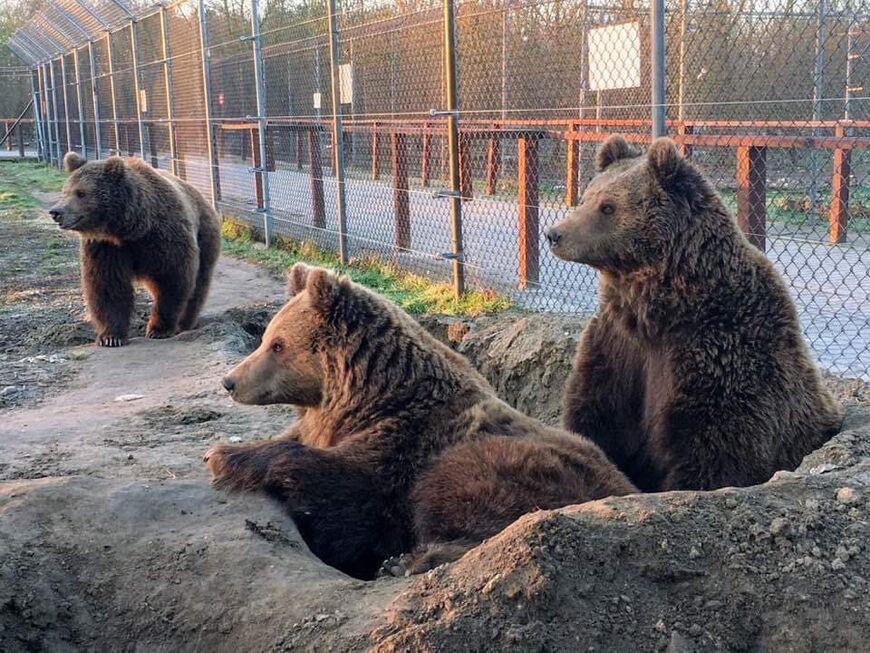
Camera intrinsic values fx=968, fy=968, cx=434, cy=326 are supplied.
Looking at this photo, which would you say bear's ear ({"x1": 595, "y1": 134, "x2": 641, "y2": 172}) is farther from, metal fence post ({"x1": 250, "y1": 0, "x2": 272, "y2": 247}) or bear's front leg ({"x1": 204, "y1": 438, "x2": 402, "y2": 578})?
metal fence post ({"x1": 250, "y1": 0, "x2": 272, "y2": 247})

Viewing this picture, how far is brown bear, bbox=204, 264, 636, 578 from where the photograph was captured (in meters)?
3.56

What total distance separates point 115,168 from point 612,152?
5.16 metres

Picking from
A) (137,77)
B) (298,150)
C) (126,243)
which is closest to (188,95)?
(137,77)

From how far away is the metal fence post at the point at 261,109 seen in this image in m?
12.5

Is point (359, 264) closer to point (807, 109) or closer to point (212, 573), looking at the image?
point (807, 109)

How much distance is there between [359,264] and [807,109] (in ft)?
21.9

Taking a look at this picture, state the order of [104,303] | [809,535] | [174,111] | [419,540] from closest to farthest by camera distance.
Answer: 1. [809,535]
2. [419,540]
3. [104,303]
4. [174,111]

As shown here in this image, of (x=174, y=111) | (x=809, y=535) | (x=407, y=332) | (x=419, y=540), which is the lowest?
(x=419, y=540)

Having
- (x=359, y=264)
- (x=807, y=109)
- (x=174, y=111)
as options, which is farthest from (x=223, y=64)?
(x=807, y=109)

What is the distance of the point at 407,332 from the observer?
4324mm

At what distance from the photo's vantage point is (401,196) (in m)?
10.8

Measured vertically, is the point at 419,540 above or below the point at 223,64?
below

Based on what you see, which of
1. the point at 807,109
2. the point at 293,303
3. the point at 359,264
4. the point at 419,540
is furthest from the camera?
the point at 807,109

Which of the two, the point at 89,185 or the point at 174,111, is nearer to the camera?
the point at 89,185
